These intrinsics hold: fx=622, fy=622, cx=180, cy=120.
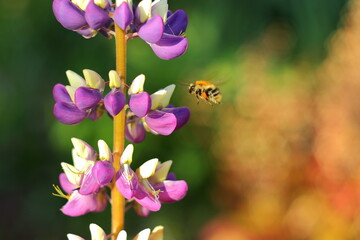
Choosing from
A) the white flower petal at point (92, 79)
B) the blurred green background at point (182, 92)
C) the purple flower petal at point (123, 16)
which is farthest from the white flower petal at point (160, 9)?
the blurred green background at point (182, 92)

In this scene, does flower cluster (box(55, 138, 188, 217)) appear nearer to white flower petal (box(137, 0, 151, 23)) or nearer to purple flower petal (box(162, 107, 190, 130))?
purple flower petal (box(162, 107, 190, 130))

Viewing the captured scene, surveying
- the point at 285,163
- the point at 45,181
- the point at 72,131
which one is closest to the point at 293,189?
the point at 285,163

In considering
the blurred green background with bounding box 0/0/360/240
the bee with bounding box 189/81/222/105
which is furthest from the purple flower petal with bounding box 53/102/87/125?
the blurred green background with bounding box 0/0/360/240

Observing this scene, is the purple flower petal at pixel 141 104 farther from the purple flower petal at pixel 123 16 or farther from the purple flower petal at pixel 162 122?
the purple flower petal at pixel 123 16

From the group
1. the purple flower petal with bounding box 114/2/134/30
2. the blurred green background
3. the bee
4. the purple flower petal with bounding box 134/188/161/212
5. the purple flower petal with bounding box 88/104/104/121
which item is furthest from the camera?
the blurred green background

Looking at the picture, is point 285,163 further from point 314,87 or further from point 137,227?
point 137,227

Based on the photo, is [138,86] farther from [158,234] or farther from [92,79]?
[158,234]

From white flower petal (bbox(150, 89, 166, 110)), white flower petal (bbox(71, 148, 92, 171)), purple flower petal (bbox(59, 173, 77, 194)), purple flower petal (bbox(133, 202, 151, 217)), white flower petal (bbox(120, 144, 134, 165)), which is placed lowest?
purple flower petal (bbox(59, 173, 77, 194))
